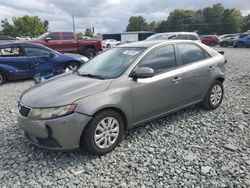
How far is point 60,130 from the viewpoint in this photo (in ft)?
11.2

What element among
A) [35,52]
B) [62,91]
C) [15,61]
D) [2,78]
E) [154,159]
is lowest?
[154,159]

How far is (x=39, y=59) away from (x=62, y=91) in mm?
6482

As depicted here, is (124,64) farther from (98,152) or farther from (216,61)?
(216,61)

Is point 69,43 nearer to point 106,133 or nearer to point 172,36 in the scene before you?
point 172,36

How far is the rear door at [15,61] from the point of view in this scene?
30.8ft

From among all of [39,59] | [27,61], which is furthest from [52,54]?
[27,61]

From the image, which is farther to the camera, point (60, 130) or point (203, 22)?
point (203, 22)

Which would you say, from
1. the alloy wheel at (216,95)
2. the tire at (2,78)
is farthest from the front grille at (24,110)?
the tire at (2,78)

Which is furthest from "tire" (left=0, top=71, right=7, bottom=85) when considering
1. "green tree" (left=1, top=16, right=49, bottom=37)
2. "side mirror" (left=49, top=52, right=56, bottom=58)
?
"green tree" (left=1, top=16, right=49, bottom=37)

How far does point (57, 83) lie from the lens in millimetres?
4180

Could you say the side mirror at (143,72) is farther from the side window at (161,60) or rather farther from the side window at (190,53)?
the side window at (190,53)

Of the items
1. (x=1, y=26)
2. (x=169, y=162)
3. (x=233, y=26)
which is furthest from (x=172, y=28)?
(x=169, y=162)

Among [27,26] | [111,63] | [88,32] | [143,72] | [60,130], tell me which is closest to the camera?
[60,130]

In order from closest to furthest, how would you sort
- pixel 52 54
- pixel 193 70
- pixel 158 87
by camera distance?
pixel 158 87 < pixel 193 70 < pixel 52 54
